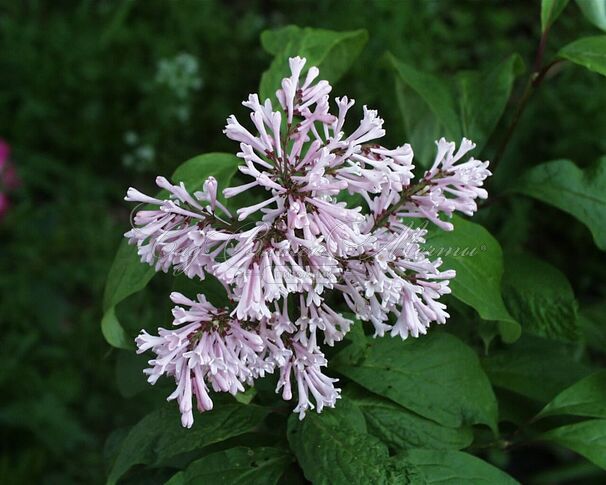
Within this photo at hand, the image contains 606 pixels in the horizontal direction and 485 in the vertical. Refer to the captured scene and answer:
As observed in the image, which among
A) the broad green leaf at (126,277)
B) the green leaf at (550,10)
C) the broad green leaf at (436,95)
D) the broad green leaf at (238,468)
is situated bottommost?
the broad green leaf at (238,468)

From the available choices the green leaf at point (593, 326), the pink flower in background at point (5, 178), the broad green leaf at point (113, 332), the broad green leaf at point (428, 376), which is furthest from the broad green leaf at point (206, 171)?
the pink flower in background at point (5, 178)

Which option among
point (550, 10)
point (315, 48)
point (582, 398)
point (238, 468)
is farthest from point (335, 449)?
point (550, 10)

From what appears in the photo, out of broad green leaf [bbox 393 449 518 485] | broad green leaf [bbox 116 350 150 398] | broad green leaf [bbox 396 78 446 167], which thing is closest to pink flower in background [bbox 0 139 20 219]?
broad green leaf [bbox 116 350 150 398]

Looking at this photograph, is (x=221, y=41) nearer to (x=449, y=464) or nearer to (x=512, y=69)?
(x=512, y=69)

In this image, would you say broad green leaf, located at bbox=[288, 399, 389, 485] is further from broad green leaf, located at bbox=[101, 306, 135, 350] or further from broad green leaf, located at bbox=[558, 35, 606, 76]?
broad green leaf, located at bbox=[558, 35, 606, 76]

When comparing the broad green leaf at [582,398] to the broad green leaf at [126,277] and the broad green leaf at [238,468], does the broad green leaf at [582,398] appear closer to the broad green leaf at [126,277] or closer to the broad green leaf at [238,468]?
the broad green leaf at [238,468]
